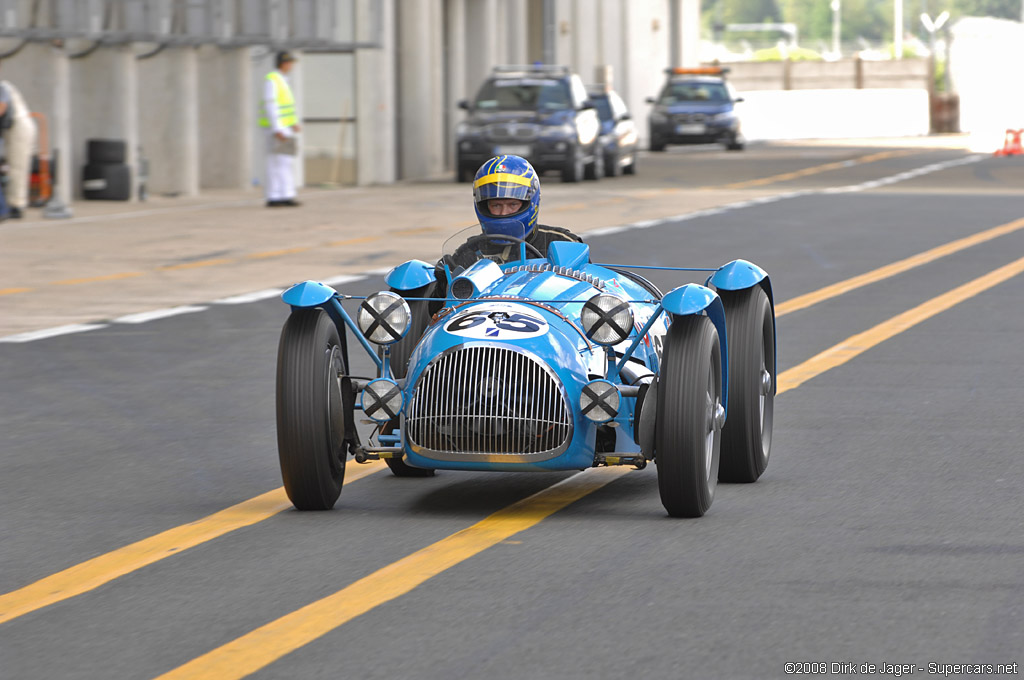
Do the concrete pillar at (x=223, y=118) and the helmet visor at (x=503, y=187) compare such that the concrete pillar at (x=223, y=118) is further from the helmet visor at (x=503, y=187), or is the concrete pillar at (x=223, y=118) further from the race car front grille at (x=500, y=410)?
the race car front grille at (x=500, y=410)

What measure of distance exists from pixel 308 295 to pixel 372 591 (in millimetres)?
1636

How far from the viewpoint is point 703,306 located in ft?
23.1

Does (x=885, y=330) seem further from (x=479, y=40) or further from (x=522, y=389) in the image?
(x=479, y=40)

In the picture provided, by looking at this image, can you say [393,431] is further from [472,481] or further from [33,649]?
[33,649]

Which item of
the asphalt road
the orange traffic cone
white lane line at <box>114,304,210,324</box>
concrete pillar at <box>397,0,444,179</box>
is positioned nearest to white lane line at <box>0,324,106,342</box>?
the asphalt road

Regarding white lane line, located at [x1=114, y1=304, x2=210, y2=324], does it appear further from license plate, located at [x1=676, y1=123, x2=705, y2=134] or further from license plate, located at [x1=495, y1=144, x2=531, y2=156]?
license plate, located at [x1=676, y1=123, x2=705, y2=134]

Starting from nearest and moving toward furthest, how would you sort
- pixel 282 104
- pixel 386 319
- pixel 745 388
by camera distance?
pixel 386 319 → pixel 745 388 → pixel 282 104

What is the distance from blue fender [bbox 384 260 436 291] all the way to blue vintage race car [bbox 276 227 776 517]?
46cm

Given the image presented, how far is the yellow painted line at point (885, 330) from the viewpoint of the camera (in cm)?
1124

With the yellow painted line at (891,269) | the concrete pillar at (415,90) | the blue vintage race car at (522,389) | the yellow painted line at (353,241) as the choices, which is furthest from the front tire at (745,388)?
the concrete pillar at (415,90)

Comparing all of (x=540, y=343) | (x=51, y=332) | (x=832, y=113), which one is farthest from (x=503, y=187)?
(x=832, y=113)

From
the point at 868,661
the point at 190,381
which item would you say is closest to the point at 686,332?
the point at 868,661

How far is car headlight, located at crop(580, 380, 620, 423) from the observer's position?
6.89 meters

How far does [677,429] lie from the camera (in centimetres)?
682
